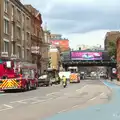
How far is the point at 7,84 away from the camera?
Result: 39.0 metres

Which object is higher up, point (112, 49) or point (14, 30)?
point (112, 49)

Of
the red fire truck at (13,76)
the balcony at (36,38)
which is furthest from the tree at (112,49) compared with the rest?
the red fire truck at (13,76)

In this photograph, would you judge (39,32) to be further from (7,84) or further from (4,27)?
(7,84)

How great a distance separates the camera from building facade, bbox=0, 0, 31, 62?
59.7 m

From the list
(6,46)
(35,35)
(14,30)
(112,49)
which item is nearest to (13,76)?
(6,46)

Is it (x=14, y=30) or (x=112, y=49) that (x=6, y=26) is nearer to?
(x=14, y=30)

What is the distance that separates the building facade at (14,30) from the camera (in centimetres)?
5972

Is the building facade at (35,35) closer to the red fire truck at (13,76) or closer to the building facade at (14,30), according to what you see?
the building facade at (14,30)

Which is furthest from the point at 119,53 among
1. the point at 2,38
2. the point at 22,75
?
the point at 22,75

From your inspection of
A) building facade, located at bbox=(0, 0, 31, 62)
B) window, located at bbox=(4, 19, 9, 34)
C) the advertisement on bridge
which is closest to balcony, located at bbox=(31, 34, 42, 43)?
building facade, located at bbox=(0, 0, 31, 62)

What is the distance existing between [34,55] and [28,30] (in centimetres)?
846

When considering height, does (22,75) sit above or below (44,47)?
below

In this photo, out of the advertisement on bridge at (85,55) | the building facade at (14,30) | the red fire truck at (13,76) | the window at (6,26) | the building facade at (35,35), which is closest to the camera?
the red fire truck at (13,76)

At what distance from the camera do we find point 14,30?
6688 cm
